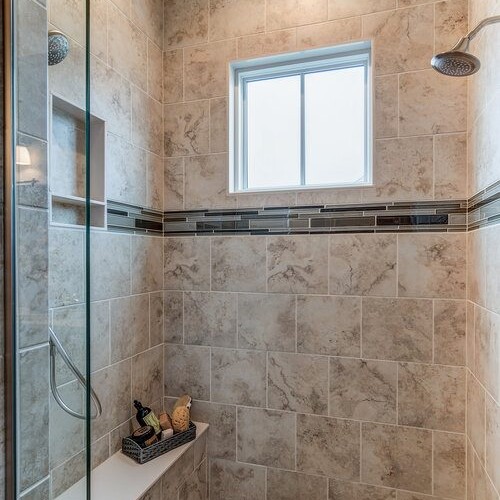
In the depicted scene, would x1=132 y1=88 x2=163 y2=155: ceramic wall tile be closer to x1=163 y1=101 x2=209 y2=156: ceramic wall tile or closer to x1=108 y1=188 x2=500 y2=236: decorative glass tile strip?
x1=163 y1=101 x2=209 y2=156: ceramic wall tile

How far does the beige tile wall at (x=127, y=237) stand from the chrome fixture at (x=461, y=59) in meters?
1.37

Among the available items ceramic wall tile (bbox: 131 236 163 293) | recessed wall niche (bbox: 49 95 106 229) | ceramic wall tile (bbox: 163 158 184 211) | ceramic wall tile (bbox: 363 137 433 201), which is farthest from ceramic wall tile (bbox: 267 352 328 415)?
recessed wall niche (bbox: 49 95 106 229)

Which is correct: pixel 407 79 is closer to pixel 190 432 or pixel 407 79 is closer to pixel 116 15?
pixel 116 15

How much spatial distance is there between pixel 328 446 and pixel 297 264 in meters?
0.90

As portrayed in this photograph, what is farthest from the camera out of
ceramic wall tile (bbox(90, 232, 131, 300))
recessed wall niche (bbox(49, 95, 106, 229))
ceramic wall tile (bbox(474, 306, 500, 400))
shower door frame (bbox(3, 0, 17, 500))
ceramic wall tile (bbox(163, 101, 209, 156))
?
ceramic wall tile (bbox(163, 101, 209, 156))

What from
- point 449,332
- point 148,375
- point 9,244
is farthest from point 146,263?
point 449,332

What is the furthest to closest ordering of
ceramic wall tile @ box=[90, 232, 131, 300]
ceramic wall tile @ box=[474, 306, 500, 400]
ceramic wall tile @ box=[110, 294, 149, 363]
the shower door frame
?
ceramic wall tile @ box=[110, 294, 149, 363], ceramic wall tile @ box=[90, 232, 131, 300], ceramic wall tile @ box=[474, 306, 500, 400], the shower door frame

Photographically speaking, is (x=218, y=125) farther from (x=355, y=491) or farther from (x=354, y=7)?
(x=355, y=491)

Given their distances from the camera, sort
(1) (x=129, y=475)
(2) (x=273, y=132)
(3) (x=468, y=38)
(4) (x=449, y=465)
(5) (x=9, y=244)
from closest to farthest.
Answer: (5) (x=9, y=244), (3) (x=468, y=38), (1) (x=129, y=475), (4) (x=449, y=465), (2) (x=273, y=132)

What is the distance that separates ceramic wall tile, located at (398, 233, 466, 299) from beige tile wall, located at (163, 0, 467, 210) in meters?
0.20

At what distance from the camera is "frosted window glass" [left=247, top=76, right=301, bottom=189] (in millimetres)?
2084

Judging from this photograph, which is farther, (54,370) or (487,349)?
(487,349)

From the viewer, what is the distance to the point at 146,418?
5.95ft

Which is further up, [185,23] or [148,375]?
[185,23]
